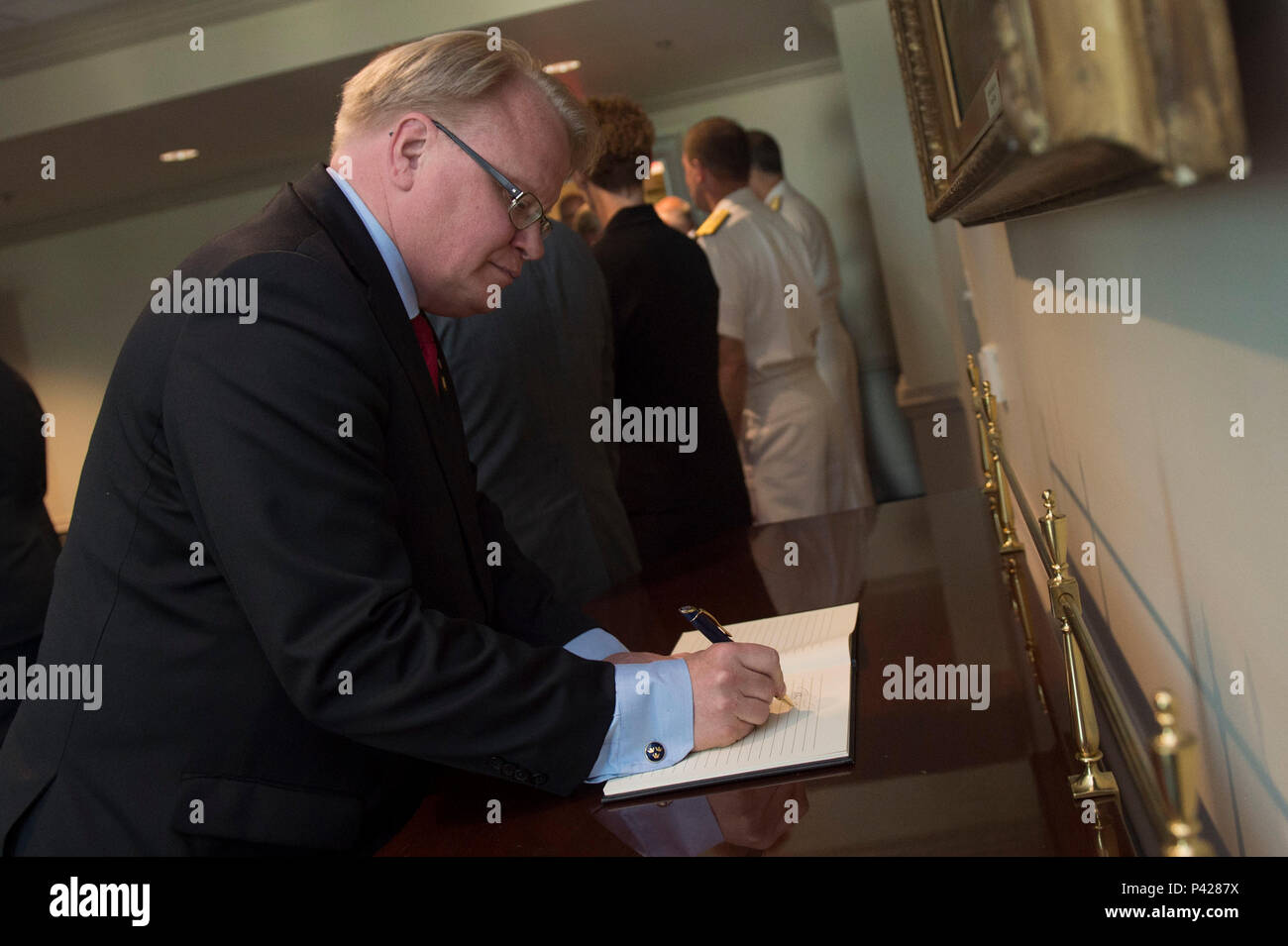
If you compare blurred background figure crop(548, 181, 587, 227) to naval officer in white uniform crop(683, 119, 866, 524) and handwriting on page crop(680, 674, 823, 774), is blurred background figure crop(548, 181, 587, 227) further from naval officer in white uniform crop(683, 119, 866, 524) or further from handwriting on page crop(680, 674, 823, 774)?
handwriting on page crop(680, 674, 823, 774)

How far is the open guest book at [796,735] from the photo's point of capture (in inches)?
38.7

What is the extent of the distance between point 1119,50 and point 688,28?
5.70 m

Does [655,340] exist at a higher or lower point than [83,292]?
lower

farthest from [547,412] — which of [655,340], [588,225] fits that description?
[588,225]

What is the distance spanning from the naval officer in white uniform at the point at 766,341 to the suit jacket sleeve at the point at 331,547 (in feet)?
8.43

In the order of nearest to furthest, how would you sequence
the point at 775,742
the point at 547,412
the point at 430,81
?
the point at 775,742 → the point at 430,81 → the point at 547,412

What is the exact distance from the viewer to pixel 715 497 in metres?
2.91

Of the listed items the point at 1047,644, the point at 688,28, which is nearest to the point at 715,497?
the point at 1047,644

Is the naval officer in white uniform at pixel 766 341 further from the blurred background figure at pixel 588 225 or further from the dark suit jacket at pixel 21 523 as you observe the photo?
the dark suit jacket at pixel 21 523

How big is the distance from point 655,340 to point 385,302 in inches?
68.7

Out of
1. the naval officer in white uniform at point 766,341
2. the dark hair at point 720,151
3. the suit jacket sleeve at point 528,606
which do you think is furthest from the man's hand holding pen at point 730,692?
the dark hair at point 720,151

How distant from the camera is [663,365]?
9.37 feet

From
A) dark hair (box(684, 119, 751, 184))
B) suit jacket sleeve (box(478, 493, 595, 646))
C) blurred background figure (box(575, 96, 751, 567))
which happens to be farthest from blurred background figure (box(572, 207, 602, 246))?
suit jacket sleeve (box(478, 493, 595, 646))

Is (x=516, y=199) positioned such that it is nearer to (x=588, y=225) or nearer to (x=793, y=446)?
(x=793, y=446)
